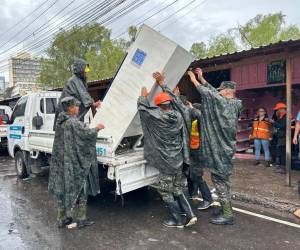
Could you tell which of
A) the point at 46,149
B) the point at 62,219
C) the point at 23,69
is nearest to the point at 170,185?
the point at 62,219

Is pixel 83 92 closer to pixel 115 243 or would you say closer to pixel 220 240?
pixel 115 243

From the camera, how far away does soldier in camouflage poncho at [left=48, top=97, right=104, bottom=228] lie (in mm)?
4465

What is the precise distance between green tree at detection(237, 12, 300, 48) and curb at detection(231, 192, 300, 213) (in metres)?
20.9

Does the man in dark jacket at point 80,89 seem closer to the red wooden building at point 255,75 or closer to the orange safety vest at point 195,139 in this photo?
the orange safety vest at point 195,139

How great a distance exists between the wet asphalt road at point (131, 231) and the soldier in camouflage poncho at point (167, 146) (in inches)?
12.9

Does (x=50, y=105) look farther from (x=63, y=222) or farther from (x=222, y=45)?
(x=222, y=45)

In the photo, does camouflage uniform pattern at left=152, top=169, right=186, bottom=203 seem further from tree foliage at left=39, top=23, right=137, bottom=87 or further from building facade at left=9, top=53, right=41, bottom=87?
building facade at left=9, top=53, right=41, bottom=87

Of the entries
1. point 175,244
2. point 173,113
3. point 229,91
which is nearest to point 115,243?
point 175,244

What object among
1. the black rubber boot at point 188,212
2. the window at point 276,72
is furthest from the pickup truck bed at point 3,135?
the black rubber boot at point 188,212

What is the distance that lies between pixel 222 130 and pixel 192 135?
60 cm

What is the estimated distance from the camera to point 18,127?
796cm

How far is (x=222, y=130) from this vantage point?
4523mm

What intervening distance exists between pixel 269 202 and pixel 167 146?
2248 mm

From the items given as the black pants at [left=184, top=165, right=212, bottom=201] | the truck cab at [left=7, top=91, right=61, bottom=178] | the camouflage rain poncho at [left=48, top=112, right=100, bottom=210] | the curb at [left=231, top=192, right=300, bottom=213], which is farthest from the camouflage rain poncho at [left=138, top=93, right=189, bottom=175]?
the truck cab at [left=7, top=91, right=61, bottom=178]
